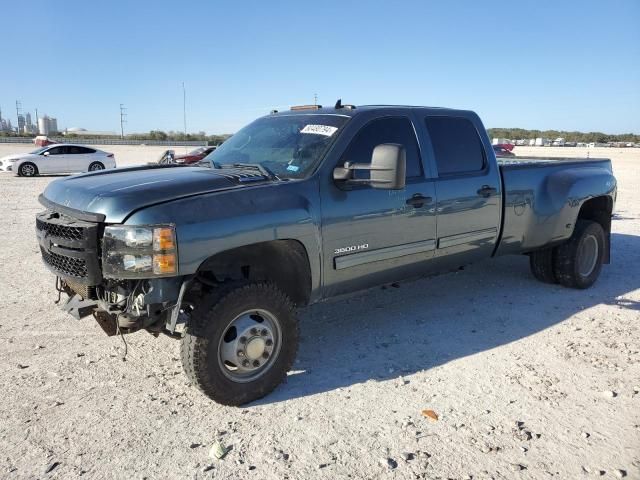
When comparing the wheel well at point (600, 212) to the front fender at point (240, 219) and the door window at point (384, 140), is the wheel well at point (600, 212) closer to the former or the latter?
the door window at point (384, 140)

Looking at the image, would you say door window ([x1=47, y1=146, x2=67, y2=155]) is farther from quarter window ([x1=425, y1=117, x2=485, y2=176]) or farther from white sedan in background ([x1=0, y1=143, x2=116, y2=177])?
quarter window ([x1=425, y1=117, x2=485, y2=176])

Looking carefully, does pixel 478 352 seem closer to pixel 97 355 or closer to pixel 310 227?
pixel 310 227

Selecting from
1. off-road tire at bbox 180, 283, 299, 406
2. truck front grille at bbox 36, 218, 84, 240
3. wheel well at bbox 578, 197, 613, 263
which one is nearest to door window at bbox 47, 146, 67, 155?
truck front grille at bbox 36, 218, 84, 240

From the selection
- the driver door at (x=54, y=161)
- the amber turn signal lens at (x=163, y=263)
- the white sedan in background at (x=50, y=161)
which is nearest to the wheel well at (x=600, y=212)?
the amber turn signal lens at (x=163, y=263)

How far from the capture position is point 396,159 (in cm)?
361

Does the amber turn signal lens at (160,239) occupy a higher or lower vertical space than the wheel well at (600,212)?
higher

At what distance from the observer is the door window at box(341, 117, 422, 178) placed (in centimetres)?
417

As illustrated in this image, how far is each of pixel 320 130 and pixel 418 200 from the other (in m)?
1.01

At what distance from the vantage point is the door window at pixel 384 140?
4.17 meters

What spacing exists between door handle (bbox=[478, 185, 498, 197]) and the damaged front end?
119 inches

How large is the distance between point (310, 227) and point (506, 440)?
5.99 feet

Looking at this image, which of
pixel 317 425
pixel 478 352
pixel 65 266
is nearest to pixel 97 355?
pixel 65 266

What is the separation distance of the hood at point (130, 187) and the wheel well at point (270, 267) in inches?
18.0

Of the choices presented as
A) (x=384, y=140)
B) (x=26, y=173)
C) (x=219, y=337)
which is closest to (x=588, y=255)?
(x=384, y=140)
